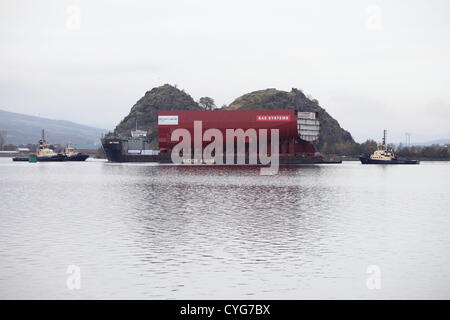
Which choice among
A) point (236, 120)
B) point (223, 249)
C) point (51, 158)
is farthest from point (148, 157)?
point (223, 249)

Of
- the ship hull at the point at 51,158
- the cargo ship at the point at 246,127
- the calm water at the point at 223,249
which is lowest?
the calm water at the point at 223,249

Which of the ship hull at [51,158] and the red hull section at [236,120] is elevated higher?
the red hull section at [236,120]

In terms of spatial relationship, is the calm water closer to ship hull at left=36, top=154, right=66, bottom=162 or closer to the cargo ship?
the cargo ship

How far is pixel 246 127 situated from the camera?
124375 millimetres

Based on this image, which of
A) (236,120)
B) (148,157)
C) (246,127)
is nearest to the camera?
(236,120)

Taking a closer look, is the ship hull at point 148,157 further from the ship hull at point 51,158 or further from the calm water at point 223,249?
the calm water at point 223,249

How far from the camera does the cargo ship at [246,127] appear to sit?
124 meters

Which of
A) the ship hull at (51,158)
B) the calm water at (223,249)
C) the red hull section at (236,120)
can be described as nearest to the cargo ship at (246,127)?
the red hull section at (236,120)

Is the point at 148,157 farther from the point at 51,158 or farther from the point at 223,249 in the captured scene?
the point at 223,249

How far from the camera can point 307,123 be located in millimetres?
130250
